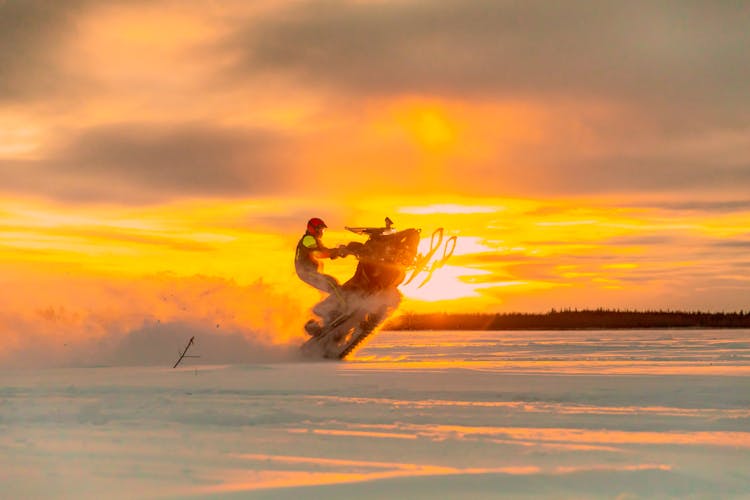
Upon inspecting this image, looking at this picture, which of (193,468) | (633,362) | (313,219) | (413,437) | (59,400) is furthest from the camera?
(313,219)

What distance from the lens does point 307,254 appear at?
26203mm

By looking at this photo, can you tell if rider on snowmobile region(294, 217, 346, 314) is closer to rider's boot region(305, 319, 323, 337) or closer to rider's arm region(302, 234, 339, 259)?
rider's arm region(302, 234, 339, 259)

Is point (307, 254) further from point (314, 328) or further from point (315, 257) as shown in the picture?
point (314, 328)

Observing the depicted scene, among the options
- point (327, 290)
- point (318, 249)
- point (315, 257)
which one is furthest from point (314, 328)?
point (318, 249)

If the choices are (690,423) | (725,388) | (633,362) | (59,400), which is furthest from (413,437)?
(633,362)

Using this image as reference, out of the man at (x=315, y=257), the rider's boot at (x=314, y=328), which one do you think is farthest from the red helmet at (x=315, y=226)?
the rider's boot at (x=314, y=328)

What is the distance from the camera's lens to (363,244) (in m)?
26.2

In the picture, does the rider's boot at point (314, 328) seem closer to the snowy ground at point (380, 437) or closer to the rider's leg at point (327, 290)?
the rider's leg at point (327, 290)

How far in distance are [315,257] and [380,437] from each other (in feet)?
53.8

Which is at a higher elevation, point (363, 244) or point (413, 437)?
point (363, 244)

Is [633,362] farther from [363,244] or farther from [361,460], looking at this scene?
[361,460]

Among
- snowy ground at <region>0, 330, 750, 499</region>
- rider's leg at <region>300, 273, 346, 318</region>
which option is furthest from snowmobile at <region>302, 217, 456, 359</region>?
snowy ground at <region>0, 330, 750, 499</region>

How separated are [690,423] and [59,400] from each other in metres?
9.20

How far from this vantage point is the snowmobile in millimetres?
26094
